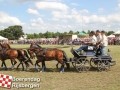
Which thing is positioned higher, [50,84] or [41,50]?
[41,50]

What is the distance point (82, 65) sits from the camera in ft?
57.5

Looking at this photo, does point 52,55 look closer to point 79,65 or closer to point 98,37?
point 79,65

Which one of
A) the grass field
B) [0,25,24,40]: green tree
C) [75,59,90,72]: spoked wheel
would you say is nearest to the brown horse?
[75,59,90,72]: spoked wheel

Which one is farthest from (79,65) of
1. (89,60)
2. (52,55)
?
(52,55)

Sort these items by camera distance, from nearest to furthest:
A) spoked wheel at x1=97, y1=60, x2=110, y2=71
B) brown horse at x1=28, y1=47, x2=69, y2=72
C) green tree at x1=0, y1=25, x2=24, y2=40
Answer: spoked wheel at x1=97, y1=60, x2=110, y2=71 < brown horse at x1=28, y1=47, x2=69, y2=72 < green tree at x1=0, y1=25, x2=24, y2=40

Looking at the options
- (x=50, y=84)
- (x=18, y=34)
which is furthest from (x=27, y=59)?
(x=18, y=34)

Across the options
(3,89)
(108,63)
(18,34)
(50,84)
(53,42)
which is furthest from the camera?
(18,34)

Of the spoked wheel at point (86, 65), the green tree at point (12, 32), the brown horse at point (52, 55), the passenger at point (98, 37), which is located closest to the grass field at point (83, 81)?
the spoked wheel at point (86, 65)

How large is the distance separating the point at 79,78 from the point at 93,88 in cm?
275

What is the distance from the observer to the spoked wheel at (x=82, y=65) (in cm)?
1752

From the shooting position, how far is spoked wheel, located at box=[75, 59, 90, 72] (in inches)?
690

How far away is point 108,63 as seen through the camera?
17656mm

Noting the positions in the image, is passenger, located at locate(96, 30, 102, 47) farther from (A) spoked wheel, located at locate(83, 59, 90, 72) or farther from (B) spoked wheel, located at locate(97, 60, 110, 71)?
(A) spoked wheel, located at locate(83, 59, 90, 72)

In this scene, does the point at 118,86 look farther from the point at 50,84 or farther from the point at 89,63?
the point at 89,63
